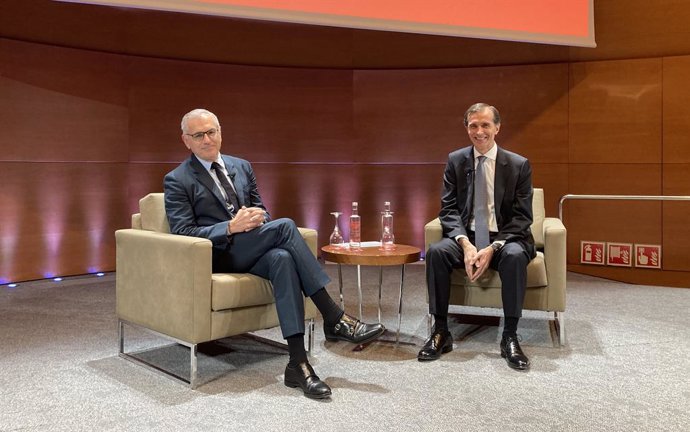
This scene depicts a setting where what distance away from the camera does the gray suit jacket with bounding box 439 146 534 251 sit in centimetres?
341

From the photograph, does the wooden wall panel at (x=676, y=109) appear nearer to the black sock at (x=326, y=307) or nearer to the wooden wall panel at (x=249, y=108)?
the wooden wall panel at (x=249, y=108)

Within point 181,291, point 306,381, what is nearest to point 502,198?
point 306,381

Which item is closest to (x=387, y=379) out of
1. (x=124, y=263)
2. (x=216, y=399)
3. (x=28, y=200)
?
(x=216, y=399)

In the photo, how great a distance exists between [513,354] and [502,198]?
86 cm

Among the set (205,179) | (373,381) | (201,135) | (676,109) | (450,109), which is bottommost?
(373,381)

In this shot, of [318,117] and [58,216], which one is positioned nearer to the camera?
[58,216]

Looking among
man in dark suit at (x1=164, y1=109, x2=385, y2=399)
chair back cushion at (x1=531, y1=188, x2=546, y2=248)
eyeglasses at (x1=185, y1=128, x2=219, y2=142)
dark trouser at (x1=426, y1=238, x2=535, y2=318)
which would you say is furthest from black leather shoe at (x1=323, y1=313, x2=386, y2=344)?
chair back cushion at (x1=531, y1=188, x2=546, y2=248)

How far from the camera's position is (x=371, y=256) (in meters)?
3.26

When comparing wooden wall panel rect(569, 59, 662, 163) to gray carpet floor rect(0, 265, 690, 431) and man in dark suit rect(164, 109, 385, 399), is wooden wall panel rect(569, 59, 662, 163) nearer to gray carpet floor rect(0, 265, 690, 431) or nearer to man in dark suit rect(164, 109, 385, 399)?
gray carpet floor rect(0, 265, 690, 431)

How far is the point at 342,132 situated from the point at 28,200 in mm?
2939

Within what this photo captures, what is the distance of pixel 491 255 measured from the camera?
3.27m

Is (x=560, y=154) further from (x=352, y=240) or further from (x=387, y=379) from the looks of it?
(x=387, y=379)

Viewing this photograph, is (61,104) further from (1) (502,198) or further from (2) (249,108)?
(1) (502,198)

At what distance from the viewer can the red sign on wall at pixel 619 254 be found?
566cm
